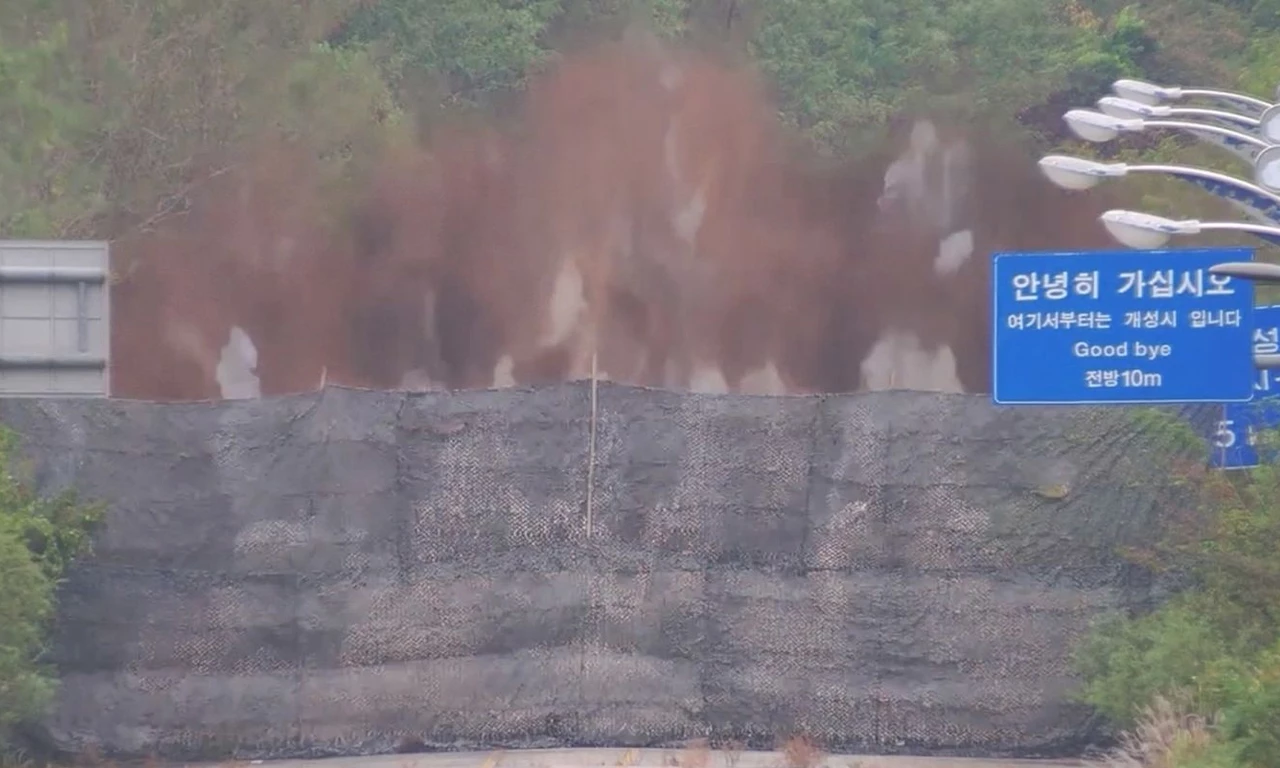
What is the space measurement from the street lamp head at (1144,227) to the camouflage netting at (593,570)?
19.6 ft

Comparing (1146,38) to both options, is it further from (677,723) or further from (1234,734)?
(1234,734)

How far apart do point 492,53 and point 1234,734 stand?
30.6m

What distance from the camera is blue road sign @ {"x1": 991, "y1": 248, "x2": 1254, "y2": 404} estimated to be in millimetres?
17203

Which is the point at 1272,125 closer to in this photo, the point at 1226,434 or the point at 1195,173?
the point at 1195,173

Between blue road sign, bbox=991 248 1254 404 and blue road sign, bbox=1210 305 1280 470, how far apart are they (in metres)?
0.35

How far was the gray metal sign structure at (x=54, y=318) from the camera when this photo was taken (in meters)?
15.3

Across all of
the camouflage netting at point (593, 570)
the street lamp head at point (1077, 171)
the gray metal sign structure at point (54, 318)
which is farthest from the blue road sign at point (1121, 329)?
the gray metal sign structure at point (54, 318)

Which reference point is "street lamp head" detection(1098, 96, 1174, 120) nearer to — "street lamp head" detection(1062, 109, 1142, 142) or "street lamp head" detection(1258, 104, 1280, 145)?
"street lamp head" detection(1062, 109, 1142, 142)

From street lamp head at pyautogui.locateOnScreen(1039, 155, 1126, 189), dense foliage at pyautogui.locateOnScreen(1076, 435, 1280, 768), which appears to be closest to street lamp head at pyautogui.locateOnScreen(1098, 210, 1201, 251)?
street lamp head at pyautogui.locateOnScreen(1039, 155, 1126, 189)

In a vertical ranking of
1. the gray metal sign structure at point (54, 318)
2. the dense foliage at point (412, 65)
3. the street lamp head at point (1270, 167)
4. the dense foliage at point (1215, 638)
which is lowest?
the dense foliage at point (1215, 638)

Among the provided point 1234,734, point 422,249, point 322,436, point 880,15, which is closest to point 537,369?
point 422,249

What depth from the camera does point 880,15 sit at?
4566 cm

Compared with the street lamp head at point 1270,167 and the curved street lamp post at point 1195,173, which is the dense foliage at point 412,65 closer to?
the curved street lamp post at point 1195,173

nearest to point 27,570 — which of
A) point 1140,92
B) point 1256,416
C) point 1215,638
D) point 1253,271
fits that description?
point 1215,638
